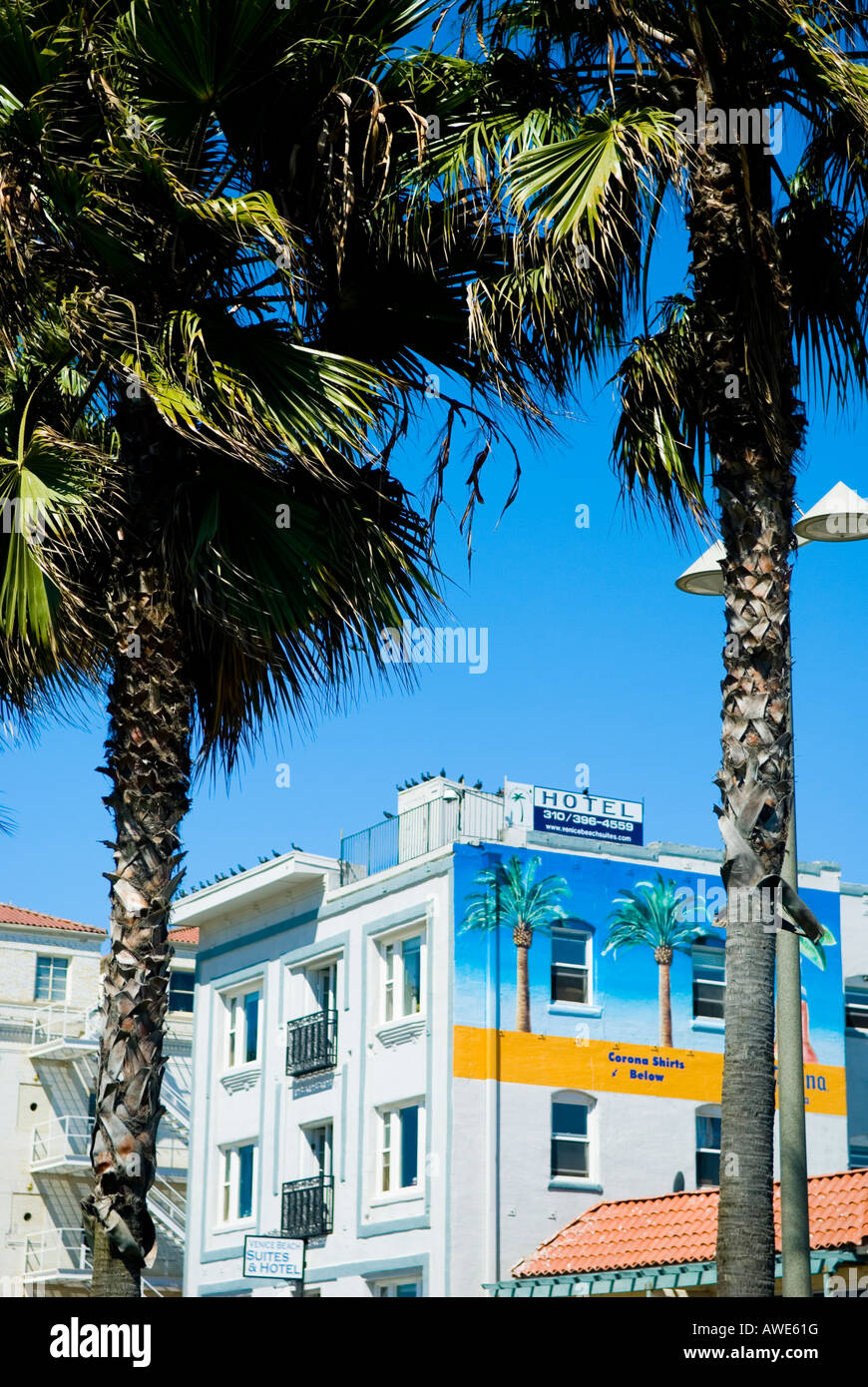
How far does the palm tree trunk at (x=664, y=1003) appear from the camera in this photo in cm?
3544

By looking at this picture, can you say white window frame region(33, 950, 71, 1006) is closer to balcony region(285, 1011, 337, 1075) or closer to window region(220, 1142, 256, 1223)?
window region(220, 1142, 256, 1223)

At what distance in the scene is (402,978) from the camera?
34.8m

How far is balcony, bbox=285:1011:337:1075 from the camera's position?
35719mm

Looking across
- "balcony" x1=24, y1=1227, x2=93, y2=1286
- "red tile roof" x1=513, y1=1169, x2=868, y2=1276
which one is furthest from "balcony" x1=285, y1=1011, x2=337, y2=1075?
"balcony" x1=24, y1=1227, x2=93, y2=1286

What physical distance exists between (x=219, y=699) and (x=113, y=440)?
1975mm

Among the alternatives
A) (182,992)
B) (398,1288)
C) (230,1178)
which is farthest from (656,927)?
(182,992)

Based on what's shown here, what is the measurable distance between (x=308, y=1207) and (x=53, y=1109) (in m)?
17.3

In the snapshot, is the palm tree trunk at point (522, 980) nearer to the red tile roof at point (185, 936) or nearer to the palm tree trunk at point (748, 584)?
the red tile roof at point (185, 936)

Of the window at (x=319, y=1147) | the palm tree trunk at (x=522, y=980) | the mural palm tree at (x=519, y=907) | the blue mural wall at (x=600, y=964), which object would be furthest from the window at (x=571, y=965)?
the window at (x=319, y=1147)

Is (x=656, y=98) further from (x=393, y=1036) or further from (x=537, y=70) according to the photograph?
(x=393, y=1036)

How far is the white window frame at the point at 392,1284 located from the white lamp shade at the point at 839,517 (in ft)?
74.1
